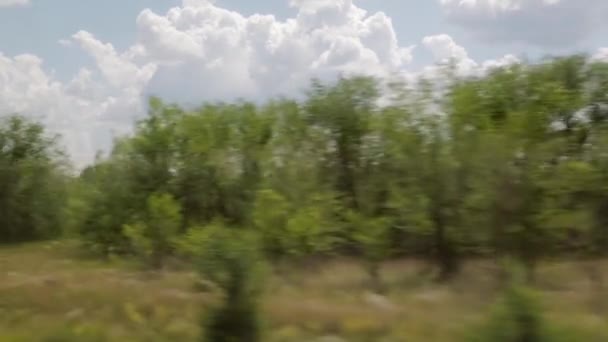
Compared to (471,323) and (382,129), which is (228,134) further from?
(471,323)

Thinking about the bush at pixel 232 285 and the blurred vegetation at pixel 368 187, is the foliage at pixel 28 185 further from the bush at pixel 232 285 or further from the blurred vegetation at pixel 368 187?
the bush at pixel 232 285

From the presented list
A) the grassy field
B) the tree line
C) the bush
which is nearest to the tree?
the tree line

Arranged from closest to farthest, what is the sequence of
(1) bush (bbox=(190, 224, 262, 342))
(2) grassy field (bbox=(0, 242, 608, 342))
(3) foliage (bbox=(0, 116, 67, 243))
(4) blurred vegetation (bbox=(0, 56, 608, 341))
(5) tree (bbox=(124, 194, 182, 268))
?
(1) bush (bbox=(190, 224, 262, 342))
(2) grassy field (bbox=(0, 242, 608, 342))
(4) blurred vegetation (bbox=(0, 56, 608, 341))
(5) tree (bbox=(124, 194, 182, 268))
(3) foliage (bbox=(0, 116, 67, 243))

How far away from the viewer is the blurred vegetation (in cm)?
1792

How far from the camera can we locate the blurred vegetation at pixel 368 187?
1792cm

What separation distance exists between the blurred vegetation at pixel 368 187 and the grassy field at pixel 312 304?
33 cm

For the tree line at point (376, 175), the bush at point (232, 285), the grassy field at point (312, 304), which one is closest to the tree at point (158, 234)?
the tree line at point (376, 175)

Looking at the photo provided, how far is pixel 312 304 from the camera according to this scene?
16.1 m

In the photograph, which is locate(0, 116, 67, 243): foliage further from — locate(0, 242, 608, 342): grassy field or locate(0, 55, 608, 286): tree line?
locate(0, 242, 608, 342): grassy field

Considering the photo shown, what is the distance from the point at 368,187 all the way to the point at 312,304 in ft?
29.7

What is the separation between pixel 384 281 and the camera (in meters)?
21.4

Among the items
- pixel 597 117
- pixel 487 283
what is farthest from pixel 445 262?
pixel 597 117

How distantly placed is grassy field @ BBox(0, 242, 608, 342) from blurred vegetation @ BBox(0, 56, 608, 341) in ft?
1.08

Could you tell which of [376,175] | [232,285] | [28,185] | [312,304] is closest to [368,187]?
[376,175]
